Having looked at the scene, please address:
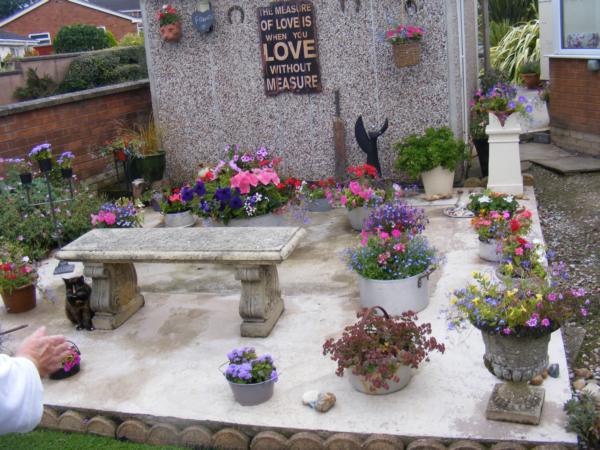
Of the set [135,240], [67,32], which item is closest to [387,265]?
[135,240]

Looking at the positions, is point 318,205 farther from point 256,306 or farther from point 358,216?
point 256,306

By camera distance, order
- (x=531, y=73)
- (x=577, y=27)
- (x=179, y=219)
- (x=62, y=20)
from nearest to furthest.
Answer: (x=179, y=219), (x=577, y=27), (x=531, y=73), (x=62, y=20)

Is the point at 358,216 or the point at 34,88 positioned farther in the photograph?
the point at 34,88

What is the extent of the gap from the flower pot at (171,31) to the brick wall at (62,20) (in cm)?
3255

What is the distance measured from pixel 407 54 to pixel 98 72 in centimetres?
1028

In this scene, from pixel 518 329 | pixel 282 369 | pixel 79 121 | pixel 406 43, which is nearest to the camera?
pixel 518 329

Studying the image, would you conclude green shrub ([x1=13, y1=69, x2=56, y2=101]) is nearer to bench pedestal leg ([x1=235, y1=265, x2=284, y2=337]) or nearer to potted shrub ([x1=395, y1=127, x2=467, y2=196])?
potted shrub ([x1=395, y1=127, x2=467, y2=196])

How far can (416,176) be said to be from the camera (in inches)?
296

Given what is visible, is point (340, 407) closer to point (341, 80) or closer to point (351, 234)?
point (351, 234)

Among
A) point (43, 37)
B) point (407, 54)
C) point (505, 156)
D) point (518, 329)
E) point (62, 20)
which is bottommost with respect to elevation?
point (518, 329)

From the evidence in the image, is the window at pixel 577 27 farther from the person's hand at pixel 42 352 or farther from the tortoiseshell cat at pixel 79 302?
the person's hand at pixel 42 352

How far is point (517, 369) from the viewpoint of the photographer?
132 inches

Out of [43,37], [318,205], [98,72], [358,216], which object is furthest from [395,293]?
[43,37]

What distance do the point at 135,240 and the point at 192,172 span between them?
410 centimetres
